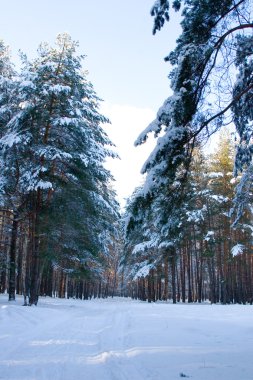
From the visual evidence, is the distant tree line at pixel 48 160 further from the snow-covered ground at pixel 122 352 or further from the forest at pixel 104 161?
the snow-covered ground at pixel 122 352

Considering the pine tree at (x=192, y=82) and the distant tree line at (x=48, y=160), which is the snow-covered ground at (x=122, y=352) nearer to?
the pine tree at (x=192, y=82)

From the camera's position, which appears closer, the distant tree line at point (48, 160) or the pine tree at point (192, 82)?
the pine tree at point (192, 82)

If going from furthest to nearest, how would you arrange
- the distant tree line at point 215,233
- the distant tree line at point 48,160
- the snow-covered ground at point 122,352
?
the distant tree line at point 215,233, the distant tree line at point 48,160, the snow-covered ground at point 122,352

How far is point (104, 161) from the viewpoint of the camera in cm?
2441

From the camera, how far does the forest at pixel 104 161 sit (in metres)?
6.88

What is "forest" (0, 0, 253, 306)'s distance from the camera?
6.88 metres

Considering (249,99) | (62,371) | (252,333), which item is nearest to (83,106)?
(249,99)

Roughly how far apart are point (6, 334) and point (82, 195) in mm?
10521

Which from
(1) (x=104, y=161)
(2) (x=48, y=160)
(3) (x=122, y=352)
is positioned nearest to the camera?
(3) (x=122, y=352)

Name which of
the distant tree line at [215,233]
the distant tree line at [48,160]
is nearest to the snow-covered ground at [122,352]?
the distant tree line at [48,160]

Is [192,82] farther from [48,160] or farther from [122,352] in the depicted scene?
[48,160]

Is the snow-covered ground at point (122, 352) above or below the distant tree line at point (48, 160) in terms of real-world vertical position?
below

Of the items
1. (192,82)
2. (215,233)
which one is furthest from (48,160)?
(215,233)

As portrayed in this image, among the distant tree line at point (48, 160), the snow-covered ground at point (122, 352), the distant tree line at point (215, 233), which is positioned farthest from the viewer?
the distant tree line at point (215, 233)
